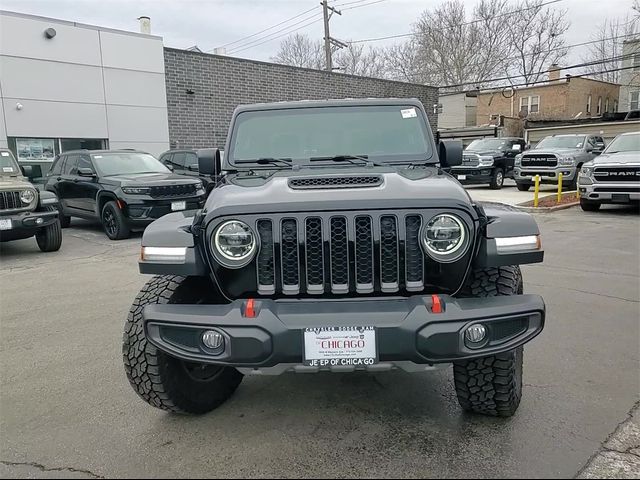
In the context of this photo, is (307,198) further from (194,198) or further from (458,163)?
(194,198)

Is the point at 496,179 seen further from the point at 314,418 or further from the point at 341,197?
the point at 341,197

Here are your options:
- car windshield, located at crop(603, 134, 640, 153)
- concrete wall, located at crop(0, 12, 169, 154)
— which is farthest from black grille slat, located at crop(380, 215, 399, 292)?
concrete wall, located at crop(0, 12, 169, 154)

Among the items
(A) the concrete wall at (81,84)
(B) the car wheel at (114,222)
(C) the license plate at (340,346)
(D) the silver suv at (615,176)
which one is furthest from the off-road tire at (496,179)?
(C) the license plate at (340,346)

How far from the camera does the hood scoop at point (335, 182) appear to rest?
8.85 feet

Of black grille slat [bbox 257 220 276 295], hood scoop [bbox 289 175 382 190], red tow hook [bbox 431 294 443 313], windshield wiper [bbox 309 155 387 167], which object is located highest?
windshield wiper [bbox 309 155 387 167]

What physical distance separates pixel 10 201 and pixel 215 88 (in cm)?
1069

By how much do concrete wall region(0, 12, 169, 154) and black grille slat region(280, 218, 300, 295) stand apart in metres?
13.5

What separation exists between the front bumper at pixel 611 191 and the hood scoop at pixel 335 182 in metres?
9.96

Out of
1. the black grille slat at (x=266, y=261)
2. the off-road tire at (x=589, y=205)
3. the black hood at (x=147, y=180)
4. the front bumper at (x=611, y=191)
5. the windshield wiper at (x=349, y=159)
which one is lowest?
the off-road tire at (x=589, y=205)

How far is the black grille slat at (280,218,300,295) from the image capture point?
8.09 ft

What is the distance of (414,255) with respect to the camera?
247 cm

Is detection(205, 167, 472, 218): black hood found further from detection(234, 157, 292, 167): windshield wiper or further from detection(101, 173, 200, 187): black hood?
detection(101, 173, 200, 187): black hood

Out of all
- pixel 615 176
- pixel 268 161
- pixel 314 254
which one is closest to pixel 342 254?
pixel 314 254

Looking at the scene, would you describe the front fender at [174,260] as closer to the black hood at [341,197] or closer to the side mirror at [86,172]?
the black hood at [341,197]
